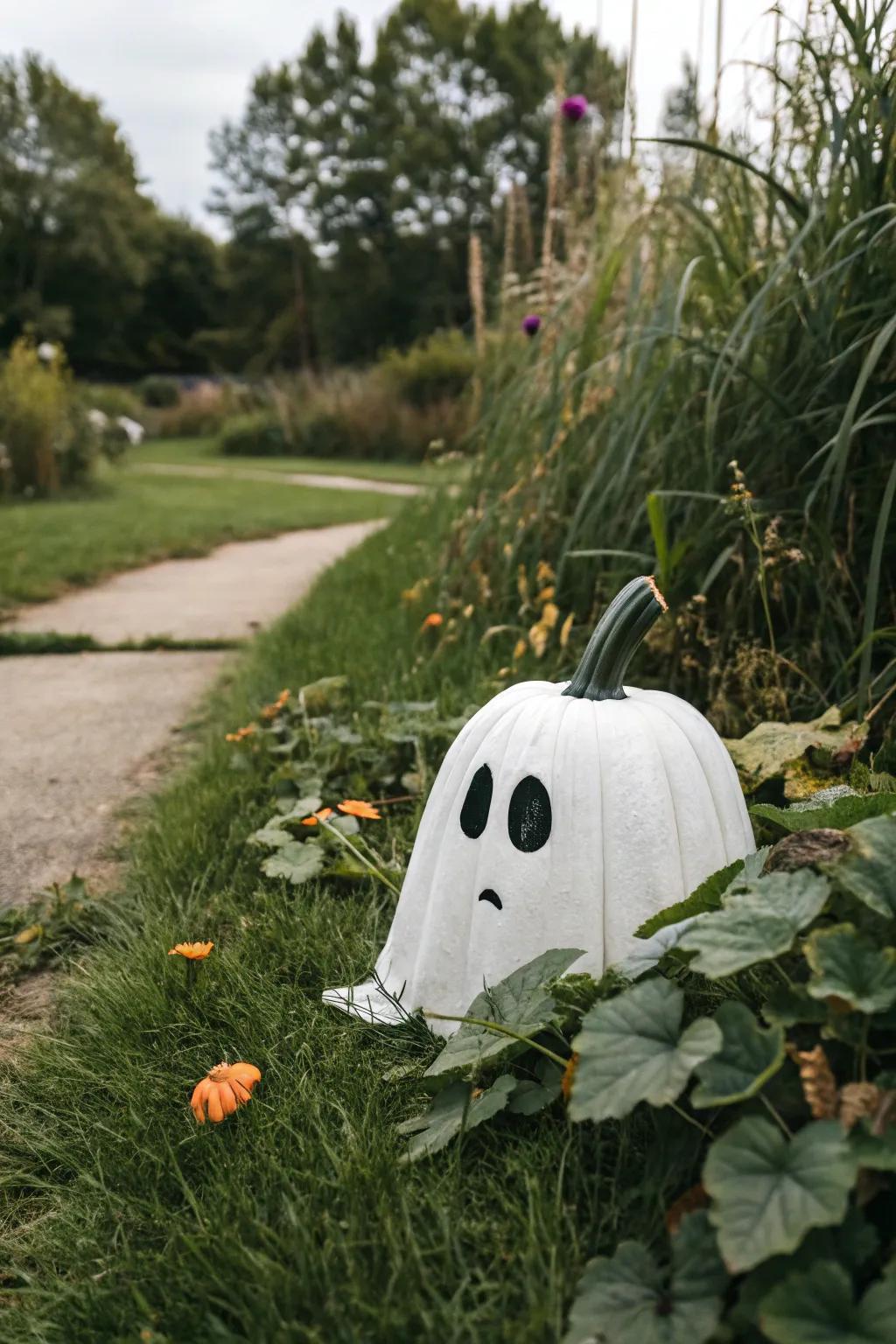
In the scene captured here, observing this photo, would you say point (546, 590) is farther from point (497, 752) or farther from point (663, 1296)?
point (663, 1296)

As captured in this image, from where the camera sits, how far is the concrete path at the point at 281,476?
1089cm

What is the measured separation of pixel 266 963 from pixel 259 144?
41.9 meters

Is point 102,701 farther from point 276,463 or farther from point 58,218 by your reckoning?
point 58,218

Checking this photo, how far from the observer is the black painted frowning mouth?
1.25 m

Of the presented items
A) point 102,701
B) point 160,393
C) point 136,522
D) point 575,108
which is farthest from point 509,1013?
point 160,393

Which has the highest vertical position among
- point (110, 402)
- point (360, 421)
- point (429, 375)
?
point (429, 375)

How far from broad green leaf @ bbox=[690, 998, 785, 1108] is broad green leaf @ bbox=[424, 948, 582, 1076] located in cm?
23

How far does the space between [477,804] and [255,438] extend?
16592mm

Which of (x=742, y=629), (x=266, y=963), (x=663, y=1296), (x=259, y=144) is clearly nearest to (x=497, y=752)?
(x=266, y=963)

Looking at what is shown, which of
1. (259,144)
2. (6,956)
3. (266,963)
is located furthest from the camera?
(259,144)

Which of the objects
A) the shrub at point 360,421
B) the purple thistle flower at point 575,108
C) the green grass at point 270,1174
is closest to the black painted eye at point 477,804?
the green grass at point 270,1174

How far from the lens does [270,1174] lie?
1.06m

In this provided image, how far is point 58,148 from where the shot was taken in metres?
32.2

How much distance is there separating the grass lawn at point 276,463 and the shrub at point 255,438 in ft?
0.84
